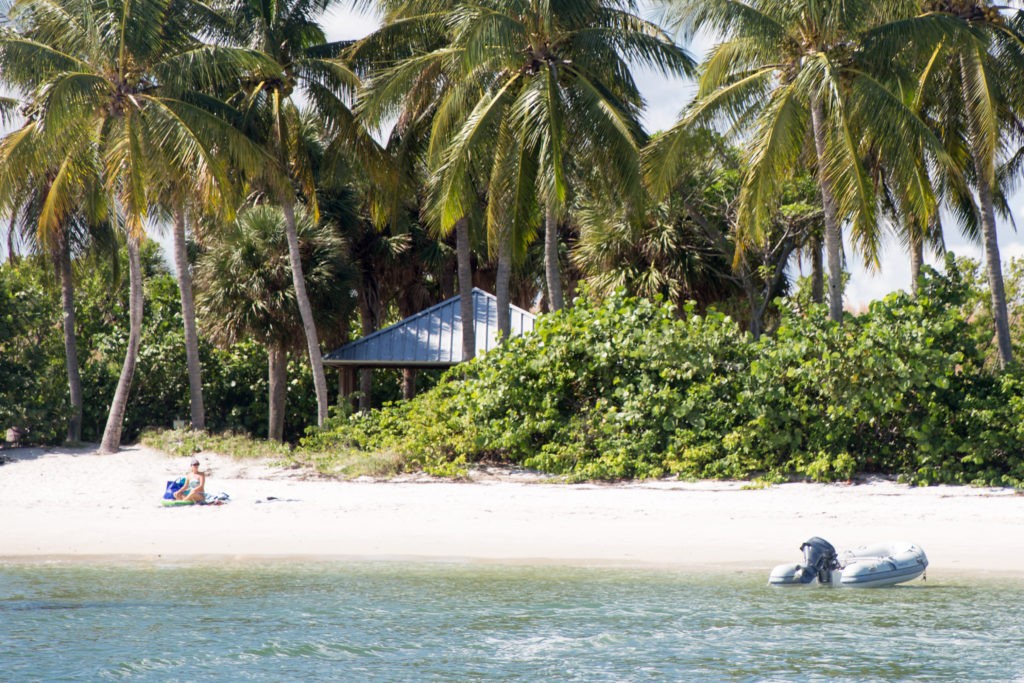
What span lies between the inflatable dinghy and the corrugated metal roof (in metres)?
12.5

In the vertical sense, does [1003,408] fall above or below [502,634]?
above

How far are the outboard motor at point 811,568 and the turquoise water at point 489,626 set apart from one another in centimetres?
14

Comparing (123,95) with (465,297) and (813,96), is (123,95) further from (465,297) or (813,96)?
(813,96)

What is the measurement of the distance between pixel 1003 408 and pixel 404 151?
12.3m

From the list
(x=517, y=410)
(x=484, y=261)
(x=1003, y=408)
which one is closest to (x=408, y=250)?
(x=484, y=261)

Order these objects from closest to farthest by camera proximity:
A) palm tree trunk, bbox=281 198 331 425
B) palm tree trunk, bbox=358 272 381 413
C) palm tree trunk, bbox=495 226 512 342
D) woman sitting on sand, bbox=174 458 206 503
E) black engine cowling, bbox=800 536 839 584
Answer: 1. black engine cowling, bbox=800 536 839 584
2. woman sitting on sand, bbox=174 458 206 503
3. palm tree trunk, bbox=281 198 331 425
4. palm tree trunk, bbox=495 226 512 342
5. palm tree trunk, bbox=358 272 381 413

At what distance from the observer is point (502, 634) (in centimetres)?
985

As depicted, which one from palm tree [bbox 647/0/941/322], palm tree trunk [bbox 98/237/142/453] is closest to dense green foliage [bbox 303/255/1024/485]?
palm tree [bbox 647/0/941/322]

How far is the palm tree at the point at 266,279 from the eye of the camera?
22.9 meters

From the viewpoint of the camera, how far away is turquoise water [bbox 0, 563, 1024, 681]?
355 inches

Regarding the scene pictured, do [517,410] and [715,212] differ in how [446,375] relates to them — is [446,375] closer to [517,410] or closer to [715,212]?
[517,410]

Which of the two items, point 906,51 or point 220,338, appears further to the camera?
point 220,338

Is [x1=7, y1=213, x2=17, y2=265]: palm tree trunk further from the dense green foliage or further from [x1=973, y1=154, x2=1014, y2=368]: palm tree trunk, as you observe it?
[x1=973, y1=154, x2=1014, y2=368]: palm tree trunk

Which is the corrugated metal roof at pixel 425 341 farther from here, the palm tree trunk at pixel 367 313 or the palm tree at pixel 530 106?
the palm tree at pixel 530 106
